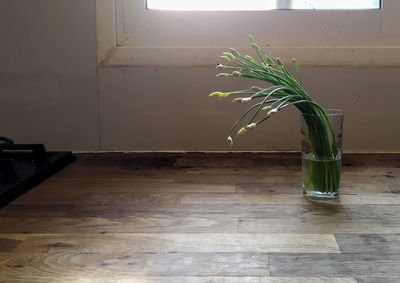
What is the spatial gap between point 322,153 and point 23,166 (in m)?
0.64

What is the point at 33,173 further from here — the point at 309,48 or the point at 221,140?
the point at 309,48

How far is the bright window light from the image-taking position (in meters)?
1.30

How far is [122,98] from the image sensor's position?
4.25ft

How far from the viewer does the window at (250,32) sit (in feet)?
4.15

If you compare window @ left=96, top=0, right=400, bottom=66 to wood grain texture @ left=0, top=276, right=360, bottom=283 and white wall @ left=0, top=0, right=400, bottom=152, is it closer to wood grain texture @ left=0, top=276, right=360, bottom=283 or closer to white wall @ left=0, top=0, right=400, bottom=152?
white wall @ left=0, top=0, right=400, bottom=152

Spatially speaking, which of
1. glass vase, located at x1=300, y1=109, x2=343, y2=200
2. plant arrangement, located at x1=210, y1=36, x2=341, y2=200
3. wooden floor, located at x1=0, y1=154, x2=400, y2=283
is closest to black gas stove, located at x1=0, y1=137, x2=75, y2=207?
wooden floor, located at x1=0, y1=154, x2=400, y2=283

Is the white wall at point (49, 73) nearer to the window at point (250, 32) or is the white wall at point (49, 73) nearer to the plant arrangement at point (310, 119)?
the window at point (250, 32)

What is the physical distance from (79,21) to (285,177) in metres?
0.66

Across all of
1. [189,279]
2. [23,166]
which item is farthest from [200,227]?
[23,166]

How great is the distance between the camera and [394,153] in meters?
1.28

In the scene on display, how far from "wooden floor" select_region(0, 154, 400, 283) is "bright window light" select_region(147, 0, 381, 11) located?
1.38ft

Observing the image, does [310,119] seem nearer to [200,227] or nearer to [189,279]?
[200,227]

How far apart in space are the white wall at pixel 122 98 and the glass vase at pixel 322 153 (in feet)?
1.25

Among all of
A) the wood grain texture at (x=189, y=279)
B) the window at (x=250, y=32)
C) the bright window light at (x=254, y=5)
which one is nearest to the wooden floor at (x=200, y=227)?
the wood grain texture at (x=189, y=279)
